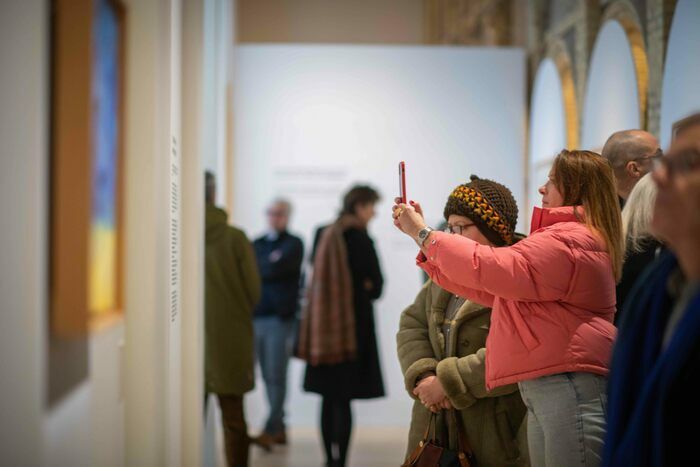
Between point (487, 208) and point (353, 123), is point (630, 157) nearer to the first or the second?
point (487, 208)

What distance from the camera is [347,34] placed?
32.4 feet

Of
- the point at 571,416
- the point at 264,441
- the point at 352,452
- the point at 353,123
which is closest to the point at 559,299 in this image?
the point at 571,416

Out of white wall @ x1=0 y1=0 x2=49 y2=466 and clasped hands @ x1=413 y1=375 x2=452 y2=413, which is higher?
white wall @ x1=0 y1=0 x2=49 y2=466

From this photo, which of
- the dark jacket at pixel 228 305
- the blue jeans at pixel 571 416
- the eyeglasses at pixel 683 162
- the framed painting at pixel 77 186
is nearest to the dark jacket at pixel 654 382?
the eyeglasses at pixel 683 162

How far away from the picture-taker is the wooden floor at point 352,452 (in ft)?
17.4

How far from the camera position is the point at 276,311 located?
228 inches

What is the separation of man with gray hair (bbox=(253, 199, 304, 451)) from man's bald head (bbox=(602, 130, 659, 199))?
3.19m

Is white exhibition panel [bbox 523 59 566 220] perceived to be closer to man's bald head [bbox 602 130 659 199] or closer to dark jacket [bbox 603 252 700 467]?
man's bald head [bbox 602 130 659 199]

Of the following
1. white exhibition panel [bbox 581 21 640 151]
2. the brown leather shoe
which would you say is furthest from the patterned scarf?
white exhibition panel [bbox 581 21 640 151]

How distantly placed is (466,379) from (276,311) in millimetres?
3374

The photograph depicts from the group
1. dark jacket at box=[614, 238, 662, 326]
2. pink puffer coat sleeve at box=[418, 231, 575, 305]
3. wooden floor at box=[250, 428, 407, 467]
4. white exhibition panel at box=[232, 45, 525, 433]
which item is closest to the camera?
pink puffer coat sleeve at box=[418, 231, 575, 305]

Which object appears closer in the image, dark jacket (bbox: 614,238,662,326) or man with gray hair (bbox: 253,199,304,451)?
dark jacket (bbox: 614,238,662,326)

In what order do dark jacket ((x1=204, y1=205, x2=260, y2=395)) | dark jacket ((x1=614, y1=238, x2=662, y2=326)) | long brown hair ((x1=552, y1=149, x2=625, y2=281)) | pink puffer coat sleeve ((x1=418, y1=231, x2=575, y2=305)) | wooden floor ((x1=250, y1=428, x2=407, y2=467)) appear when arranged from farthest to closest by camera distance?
wooden floor ((x1=250, y1=428, x2=407, y2=467)) < dark jacket ((x1=204, y1=205, x2=260, y2=395)) < dark jacket ((x1=614, y1=238, x2=662, y2=326)) < long brown hair ((x1=552, y1=149, x2=625, y2=281)) < pink puffer coat sleeve ((x1=418, y1=231, x2=575, y2=305))

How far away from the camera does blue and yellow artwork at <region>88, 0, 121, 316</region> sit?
1711 millimetres
